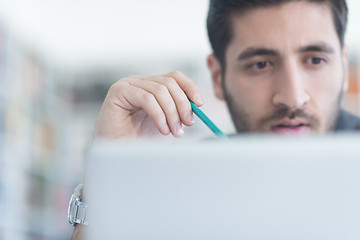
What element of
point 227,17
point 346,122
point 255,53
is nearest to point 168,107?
point 255,53

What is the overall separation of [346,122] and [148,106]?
769 millimetres

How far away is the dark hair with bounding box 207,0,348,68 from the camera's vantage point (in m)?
1.28

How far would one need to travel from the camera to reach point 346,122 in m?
1.35

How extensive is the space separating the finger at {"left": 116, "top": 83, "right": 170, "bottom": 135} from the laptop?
41 cm

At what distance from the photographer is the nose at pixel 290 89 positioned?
1135 millimetres

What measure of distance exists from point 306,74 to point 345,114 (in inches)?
10.1

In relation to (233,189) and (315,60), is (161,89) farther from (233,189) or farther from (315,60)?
(315,60)

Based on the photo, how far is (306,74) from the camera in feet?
3.92

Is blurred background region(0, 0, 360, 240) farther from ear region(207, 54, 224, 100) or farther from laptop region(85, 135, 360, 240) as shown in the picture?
laptop region(85, 135, 360, 240)

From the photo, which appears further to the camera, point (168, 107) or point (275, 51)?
point (275, 51)

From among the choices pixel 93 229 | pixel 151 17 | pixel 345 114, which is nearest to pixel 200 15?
pixel 151 17

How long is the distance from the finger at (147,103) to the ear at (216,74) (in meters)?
0.60

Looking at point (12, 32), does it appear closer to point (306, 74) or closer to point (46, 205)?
point (46, 205)

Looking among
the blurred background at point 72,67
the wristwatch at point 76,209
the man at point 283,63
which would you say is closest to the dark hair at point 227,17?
Result: the man at point 283,63
